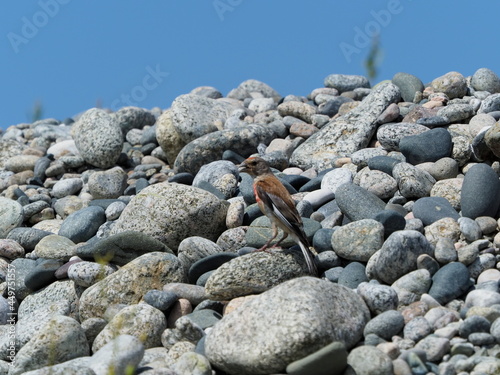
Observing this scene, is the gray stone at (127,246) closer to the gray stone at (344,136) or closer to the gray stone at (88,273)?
the gray stone at (88,273)

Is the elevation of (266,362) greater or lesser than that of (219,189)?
lesser

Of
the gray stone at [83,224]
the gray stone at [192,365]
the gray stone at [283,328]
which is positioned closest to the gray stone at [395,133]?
the gray stone at [83,224]

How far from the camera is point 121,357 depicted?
7855 mm

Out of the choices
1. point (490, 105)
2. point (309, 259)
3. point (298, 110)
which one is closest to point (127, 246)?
point (309, 259)

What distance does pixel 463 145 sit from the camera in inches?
489

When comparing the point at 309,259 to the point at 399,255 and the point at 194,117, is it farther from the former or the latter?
the point at 194,117

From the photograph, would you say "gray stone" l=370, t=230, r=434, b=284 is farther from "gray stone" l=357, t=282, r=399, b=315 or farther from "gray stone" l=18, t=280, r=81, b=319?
"gray stone" l=18, t=280, r=81, b=319

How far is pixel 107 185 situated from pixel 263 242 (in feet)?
17.5

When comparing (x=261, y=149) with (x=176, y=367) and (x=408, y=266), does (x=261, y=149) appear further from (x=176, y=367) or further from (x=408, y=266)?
(x=176, y=367)

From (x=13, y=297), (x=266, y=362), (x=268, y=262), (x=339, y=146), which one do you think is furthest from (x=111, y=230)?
(x=266, y=362)

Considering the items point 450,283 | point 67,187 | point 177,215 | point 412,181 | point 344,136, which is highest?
point 67,187

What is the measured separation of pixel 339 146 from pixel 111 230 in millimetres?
4360

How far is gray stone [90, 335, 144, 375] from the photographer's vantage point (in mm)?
7836

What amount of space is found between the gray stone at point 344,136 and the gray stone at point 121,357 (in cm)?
665
